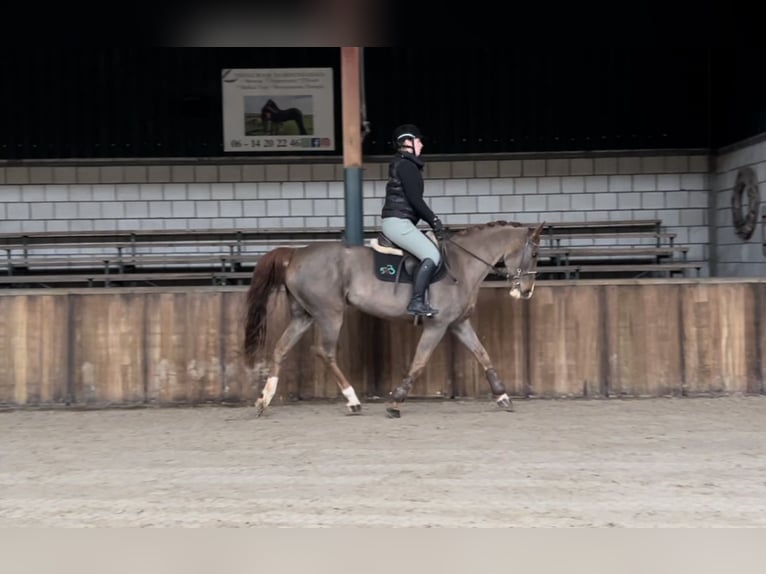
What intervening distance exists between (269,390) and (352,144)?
3.03 metres

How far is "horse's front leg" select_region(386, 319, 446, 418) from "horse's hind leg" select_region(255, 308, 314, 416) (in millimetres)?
1168

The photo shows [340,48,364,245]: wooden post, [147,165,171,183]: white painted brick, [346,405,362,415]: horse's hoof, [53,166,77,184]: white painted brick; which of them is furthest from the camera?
[147,165,171,183]: white painted brick

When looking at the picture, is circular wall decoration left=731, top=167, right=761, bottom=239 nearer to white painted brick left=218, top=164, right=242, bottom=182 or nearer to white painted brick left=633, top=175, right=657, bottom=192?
white painted brick left=633, top=175, right=657, bottom=192

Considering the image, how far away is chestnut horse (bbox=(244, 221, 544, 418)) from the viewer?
8.04 metres

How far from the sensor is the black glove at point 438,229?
789 centimetres

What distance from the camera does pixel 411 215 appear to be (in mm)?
7902

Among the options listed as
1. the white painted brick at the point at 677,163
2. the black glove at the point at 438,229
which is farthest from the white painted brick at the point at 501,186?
the black glove at the point at 438,229

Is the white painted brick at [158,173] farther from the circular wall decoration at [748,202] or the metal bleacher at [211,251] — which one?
the circular wall decoration at [748,202]

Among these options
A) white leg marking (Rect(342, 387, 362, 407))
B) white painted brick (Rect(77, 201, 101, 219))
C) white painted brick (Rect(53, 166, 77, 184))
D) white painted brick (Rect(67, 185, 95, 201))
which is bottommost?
white leg marking (Rect(342, 387, 362, 407))

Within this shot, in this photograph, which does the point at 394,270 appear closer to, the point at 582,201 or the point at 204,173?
the point at 204,173

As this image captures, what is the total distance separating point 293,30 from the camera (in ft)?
30.8

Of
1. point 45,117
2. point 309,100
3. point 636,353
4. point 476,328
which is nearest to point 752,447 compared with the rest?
point 636,353

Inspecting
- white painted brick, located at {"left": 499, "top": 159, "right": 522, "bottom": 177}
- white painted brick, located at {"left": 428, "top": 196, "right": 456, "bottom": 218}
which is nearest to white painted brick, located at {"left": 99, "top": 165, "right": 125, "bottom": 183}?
white painted brick, located at {"left": 428, "top": 196, "right": 456, "bottom": 218}

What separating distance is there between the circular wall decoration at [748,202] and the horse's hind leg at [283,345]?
8.94 meters
